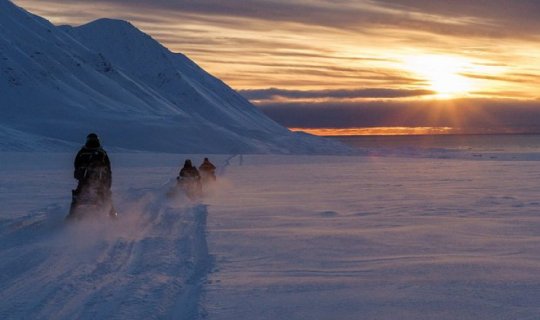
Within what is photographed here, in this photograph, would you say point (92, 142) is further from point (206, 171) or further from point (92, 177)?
point (206, 171)

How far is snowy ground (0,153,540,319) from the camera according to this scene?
21.3 ft

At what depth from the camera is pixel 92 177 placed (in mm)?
13047

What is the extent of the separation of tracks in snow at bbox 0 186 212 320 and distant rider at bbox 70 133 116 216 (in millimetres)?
490

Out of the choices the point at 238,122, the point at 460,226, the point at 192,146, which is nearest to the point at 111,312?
the point at 460,226

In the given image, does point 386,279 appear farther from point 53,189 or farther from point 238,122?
point 238,122

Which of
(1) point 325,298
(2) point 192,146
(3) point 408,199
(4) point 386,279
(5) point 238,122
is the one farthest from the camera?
(5) point 238,122

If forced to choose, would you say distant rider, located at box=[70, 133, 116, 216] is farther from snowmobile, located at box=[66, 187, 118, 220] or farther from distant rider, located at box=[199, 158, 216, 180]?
distant rider, located at box=[199, 158, 216, 180]

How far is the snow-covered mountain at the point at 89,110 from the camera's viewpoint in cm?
10188

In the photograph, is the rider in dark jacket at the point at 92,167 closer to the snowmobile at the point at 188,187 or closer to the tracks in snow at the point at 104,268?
the tracks in snow at the point at 104,268

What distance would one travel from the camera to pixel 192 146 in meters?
99.4

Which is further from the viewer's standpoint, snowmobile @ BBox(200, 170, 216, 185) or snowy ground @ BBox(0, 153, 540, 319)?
snowmobile @ BBox(200, 170, 216, 185)

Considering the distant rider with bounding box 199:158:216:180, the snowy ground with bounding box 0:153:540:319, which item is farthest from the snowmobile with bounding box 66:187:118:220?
the distant rider with bounding box 199:158:216:180

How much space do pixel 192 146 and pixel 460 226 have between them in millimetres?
88385

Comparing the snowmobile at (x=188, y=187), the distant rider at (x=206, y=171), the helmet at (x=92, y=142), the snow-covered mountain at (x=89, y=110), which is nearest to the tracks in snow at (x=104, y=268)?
the helmet at (x=92, y=142)
